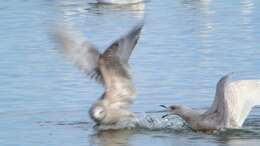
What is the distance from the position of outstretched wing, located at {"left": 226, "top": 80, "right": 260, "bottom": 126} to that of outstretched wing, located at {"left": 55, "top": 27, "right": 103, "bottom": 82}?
1.61 meters

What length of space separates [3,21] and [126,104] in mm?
8478

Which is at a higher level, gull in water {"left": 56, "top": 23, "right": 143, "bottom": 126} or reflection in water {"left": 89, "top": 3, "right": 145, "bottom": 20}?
gull in water {"left": 56, "top": 23, "right": 143, "bottom": 126}

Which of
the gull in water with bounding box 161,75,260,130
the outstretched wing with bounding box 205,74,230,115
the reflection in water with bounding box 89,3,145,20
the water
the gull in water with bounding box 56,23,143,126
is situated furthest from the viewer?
the reflection in water with bounding box 89,3,145,20

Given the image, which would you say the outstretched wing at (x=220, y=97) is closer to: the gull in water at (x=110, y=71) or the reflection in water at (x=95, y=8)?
the gull in water at (x=110, y=71)

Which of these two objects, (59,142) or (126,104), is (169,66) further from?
(59,142)

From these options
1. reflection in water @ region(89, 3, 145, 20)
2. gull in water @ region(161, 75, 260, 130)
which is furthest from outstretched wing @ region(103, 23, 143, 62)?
reflection in water @ region(89, 3, 145, 20)

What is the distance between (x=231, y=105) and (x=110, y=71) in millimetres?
1474

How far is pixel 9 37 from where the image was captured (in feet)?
59.2

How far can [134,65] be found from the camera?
1511 centimetres

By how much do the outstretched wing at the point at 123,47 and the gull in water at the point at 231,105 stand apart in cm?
108

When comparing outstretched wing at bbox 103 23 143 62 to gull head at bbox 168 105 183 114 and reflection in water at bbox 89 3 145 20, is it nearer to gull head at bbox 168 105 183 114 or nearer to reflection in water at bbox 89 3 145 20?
gull head at bbox 168 105 183 114

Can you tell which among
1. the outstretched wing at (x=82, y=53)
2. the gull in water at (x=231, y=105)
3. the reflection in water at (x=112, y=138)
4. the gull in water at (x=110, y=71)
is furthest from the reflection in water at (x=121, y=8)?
the gull in water at (x=231, y=105)

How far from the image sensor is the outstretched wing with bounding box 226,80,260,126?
11.4 m

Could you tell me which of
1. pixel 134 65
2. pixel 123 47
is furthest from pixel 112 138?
pixel 134 65
